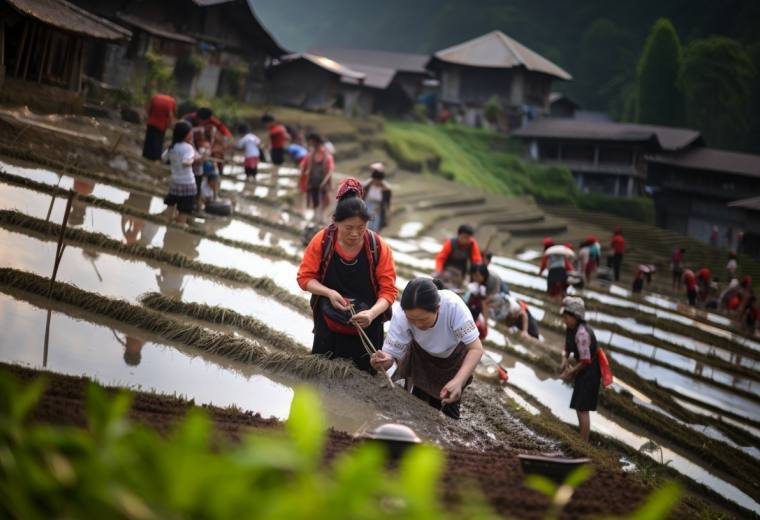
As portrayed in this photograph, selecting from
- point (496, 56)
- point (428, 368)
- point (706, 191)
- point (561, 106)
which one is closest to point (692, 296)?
point (428, 368)

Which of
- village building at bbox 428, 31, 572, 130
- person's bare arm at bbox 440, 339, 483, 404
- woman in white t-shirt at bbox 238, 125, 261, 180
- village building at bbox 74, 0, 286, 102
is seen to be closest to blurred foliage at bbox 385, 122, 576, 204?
village building at bbox 428, 31, 572, 130

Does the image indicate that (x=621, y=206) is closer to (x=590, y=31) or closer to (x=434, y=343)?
(x=590, y=31)

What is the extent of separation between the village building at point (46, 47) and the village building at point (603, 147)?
32.2 meters

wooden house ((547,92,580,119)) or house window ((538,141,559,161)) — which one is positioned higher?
wooden house ((547,92,580,119))

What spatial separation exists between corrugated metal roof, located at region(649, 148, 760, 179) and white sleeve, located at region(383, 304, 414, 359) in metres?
38.6

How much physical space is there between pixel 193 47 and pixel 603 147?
2532 cm

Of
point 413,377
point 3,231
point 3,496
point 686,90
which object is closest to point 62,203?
point 3,231

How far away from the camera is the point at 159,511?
66.9 inches

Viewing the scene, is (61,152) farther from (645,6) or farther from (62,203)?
(645,6)

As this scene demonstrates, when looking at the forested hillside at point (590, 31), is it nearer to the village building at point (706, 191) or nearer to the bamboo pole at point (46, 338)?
the village building at point (706, 191)

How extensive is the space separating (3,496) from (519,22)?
75544 mm

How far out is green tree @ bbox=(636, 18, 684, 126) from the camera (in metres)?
53.2

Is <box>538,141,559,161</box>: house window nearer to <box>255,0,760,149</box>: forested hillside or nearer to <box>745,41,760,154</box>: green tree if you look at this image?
<box>255,0,760,149</box>: forested hillside

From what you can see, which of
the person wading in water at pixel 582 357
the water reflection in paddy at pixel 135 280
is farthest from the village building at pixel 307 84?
the person wading in water at pixel 582 357
